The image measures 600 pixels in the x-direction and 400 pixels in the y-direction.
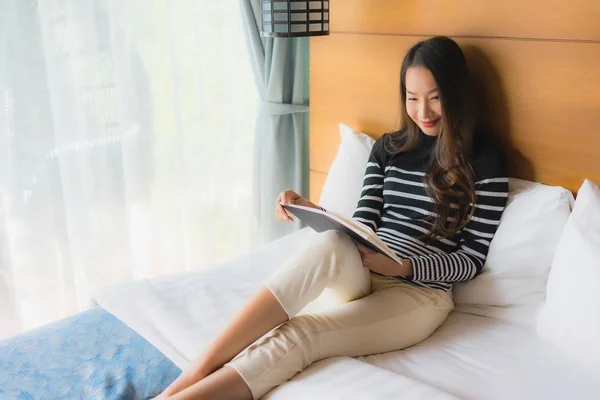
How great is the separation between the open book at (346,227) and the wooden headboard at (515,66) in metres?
0.59

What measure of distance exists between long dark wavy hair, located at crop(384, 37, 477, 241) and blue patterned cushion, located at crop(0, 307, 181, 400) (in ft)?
2.84

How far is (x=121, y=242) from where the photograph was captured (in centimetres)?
239

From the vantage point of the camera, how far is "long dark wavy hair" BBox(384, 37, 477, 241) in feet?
5.84

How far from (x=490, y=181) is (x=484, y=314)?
1.25 ft

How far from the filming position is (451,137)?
1.80m

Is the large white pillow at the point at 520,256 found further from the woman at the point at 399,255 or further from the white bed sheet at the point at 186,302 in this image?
the white bed sheet at the point at 186,302

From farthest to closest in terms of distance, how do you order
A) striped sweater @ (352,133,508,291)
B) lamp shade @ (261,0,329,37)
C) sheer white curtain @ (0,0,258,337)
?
lamp shade @ (261,0,329,37) < sheer white curtain @ (0,0,258,337) < striped sweater @ (352,133,508,291)

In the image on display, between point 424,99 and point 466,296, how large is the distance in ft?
1.92

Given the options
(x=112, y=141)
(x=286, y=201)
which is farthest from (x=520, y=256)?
(x=112, y=141)

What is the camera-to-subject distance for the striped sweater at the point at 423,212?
1725 mm

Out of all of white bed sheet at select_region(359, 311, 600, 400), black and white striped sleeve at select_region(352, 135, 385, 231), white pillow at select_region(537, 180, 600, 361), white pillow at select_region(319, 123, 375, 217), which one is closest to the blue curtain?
white pillow at select_region(319, 123, 375, 217)

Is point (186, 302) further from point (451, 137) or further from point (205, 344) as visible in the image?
point (451, 137)

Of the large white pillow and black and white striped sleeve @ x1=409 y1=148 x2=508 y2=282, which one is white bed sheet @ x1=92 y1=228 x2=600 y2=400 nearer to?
the large white pillow

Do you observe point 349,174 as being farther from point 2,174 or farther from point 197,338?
point 2,174
